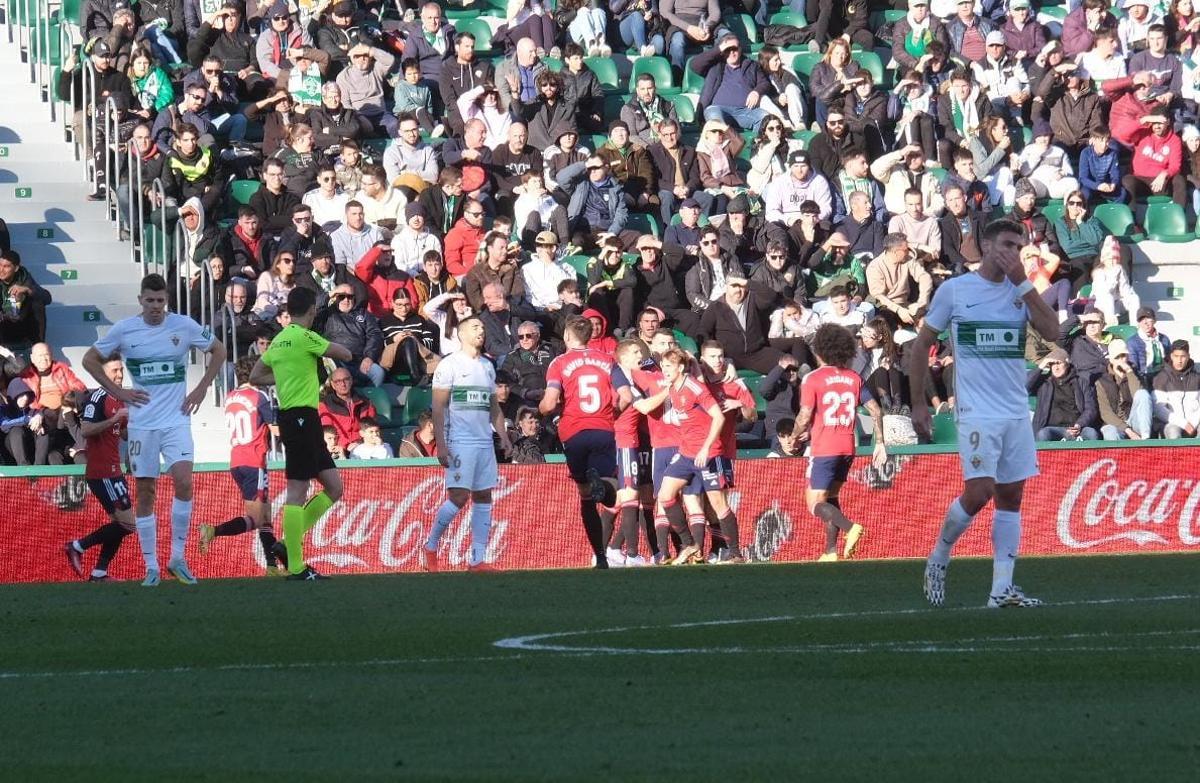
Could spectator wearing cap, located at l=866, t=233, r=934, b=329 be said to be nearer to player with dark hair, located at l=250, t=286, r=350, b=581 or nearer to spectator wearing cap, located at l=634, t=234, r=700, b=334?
spectator wearing cap, located at l=634, t=234, r=700, b=334

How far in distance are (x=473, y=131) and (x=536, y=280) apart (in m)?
2.51

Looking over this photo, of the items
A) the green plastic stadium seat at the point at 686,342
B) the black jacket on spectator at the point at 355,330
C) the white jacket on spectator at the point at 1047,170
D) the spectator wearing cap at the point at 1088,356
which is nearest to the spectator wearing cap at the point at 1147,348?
the spectator wearing cap at the point at 1088,356

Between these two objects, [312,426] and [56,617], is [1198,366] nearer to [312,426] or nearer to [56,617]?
[312,426]

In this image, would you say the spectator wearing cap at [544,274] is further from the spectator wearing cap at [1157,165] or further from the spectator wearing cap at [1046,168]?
the spectator wearing cap at [1157,165]

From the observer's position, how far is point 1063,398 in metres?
21.7

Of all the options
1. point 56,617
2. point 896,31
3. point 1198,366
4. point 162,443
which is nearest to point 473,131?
point 896,31

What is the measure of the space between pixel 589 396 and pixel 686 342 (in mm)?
4577

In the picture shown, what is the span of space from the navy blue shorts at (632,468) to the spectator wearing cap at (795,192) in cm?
588

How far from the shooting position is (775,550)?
1923 centimetres

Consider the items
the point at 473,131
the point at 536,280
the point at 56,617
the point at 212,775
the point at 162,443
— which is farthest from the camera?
the point at 473,131

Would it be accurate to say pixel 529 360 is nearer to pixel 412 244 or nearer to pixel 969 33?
pixel 412 244

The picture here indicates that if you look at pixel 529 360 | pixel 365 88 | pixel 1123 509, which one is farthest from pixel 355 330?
pixel 1123 509

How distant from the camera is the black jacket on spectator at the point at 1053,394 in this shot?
850 inches

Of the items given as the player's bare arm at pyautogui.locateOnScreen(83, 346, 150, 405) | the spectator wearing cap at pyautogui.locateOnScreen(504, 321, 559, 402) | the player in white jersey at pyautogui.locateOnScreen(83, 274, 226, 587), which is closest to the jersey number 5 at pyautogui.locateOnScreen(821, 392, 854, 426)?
the spectator wearing cap at pyautogui.locateOnScreen(504, 321, 559, 402)
